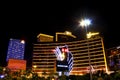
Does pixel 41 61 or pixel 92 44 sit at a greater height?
pixel 92 44

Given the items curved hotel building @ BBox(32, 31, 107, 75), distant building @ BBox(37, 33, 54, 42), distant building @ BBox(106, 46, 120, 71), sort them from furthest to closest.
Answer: distant building @ BBox(37, 33, 54, 42)
curved hotel building @ BBox(32, 31, 107, 75)
distant building @ BBox(106, 46, 120, 71)

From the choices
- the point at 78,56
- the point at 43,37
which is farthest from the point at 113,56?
the point at 43,37

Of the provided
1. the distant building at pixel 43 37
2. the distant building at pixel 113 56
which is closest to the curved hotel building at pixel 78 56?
the distant building at pixel 113 56

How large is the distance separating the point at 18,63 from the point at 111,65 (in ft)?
196

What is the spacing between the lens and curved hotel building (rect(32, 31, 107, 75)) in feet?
451

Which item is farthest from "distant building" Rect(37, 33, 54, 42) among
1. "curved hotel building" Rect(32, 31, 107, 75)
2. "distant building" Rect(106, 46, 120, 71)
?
"distant building" Rect(106, 46, 120, 71)

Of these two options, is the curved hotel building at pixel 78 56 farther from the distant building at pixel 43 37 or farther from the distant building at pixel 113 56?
the distant building at pixel 43 37

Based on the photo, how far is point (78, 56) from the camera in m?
148

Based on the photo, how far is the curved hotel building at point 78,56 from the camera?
13738cm

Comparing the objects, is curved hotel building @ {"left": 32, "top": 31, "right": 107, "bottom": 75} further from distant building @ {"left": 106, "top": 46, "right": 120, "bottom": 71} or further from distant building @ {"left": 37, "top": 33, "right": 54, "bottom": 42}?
distant building @ {"left": 37, "top": 33, "right": 54, "bottom": 42}

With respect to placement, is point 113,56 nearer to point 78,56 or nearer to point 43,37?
point 78,56

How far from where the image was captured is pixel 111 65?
137 meters

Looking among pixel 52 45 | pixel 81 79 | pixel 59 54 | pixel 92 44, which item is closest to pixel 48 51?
pixel 52 45

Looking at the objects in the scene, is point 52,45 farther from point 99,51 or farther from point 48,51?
point 99,51
